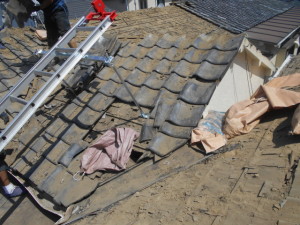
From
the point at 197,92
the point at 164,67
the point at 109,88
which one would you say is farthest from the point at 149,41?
the point at 197,92

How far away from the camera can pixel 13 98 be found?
2969 millimetres

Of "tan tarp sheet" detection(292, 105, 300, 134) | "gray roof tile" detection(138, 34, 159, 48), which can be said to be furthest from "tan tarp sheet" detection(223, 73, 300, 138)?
"gray roof tile" detection(138, 34, 159, 48)

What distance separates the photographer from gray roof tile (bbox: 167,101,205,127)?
388 centimetres

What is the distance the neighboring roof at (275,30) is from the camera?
39.1 feet

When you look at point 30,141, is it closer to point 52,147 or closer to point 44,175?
point 52,147

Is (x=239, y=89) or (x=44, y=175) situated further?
(x=239, y=89)

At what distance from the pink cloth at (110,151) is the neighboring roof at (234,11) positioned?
10.5 meters

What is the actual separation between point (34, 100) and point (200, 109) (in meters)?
2.26

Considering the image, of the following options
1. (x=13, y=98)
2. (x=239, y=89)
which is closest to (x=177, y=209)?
(x=13, y=98)

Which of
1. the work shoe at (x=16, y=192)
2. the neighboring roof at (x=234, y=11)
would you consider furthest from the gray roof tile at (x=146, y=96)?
the neighboring roof at (x=234, y=11)

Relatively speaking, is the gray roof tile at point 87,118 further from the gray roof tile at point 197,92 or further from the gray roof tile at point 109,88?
the gray roof tile at point 197,92

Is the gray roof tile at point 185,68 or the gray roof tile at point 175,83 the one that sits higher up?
the gray roof tile at point 185,68

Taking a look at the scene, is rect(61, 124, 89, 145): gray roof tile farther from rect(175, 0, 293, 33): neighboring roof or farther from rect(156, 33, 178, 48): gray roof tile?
rect(175, 0, 293, 33): neighboring roof

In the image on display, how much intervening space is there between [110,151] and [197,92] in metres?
1.60
